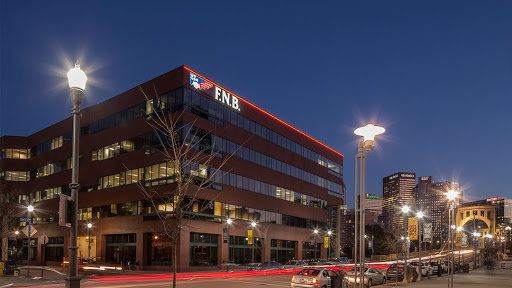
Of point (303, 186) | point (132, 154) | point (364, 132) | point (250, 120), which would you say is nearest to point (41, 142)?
point (132, 154)

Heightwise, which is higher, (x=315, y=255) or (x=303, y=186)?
(x=303, y=186)

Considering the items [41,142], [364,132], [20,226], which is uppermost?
[41,142]

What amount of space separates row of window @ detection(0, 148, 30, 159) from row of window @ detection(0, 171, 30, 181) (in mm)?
2635

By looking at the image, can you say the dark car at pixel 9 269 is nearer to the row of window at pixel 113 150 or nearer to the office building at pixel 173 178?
the office building at pixel 173 178

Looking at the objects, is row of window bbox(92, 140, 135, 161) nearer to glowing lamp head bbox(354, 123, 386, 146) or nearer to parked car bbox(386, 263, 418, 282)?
parked car bbox(386, 263, 418, 282)

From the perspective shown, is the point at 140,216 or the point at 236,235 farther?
the point at 236,235

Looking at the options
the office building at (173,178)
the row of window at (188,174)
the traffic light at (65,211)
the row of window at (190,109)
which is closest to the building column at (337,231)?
the office building at (173,178)

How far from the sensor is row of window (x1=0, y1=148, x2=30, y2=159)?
76744 mm

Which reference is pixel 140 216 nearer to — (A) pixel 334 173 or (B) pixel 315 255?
(B) pixel 315 255

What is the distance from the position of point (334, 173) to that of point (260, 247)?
3081 cm

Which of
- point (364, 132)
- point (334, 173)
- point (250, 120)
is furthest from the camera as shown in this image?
point (334, 173)

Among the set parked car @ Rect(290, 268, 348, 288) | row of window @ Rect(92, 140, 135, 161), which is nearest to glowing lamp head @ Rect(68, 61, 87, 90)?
parked car @ Rect(290, 268, 348, 288)

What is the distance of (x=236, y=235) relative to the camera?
185 ft

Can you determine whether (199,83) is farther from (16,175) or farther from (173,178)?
(16,175)
